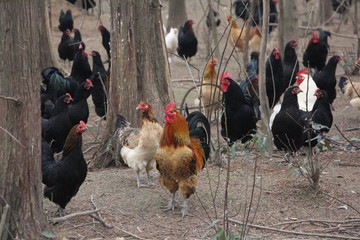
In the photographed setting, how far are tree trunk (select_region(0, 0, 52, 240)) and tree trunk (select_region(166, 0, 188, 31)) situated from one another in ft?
48.0

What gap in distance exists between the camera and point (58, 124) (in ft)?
28.3

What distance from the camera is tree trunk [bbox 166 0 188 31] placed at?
1953 centimetres

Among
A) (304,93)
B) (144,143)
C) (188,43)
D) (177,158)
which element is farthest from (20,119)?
(188,43)

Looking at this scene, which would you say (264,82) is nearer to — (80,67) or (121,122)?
(121,122)

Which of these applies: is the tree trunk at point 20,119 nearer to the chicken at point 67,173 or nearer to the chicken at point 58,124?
the chicken at point 67,173

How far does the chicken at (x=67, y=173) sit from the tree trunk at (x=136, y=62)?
1.91 meters

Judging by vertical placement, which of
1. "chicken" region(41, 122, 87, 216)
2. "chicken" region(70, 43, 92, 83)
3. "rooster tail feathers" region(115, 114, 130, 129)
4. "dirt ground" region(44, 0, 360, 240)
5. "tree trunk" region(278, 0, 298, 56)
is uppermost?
"tree trunk" region(278, 0, 298, 56)

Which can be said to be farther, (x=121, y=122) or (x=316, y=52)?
(x=316, y=52)

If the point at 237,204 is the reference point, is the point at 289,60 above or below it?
above

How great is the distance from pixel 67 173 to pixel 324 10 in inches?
666

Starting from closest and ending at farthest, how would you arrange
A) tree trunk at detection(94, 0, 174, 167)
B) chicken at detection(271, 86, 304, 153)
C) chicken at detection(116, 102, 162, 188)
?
chicken at detection(116, 102, 162, 188) → tree trunk at detection(94, 0, 174, 167) → chicken at detection(271, 86, 304, 153)

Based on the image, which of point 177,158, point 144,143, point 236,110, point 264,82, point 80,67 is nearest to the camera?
point 177,158

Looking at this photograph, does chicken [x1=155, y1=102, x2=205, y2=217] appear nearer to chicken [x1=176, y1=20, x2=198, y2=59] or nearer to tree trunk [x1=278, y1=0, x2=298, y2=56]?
tree trunk [x1=278, y1=0, x2=298, y2=56]

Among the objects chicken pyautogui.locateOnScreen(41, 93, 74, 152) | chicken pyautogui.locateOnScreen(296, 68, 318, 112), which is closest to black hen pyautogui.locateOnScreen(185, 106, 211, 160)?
chicken pyautogui.locateOnScreen(41, 93, 74, 152)
